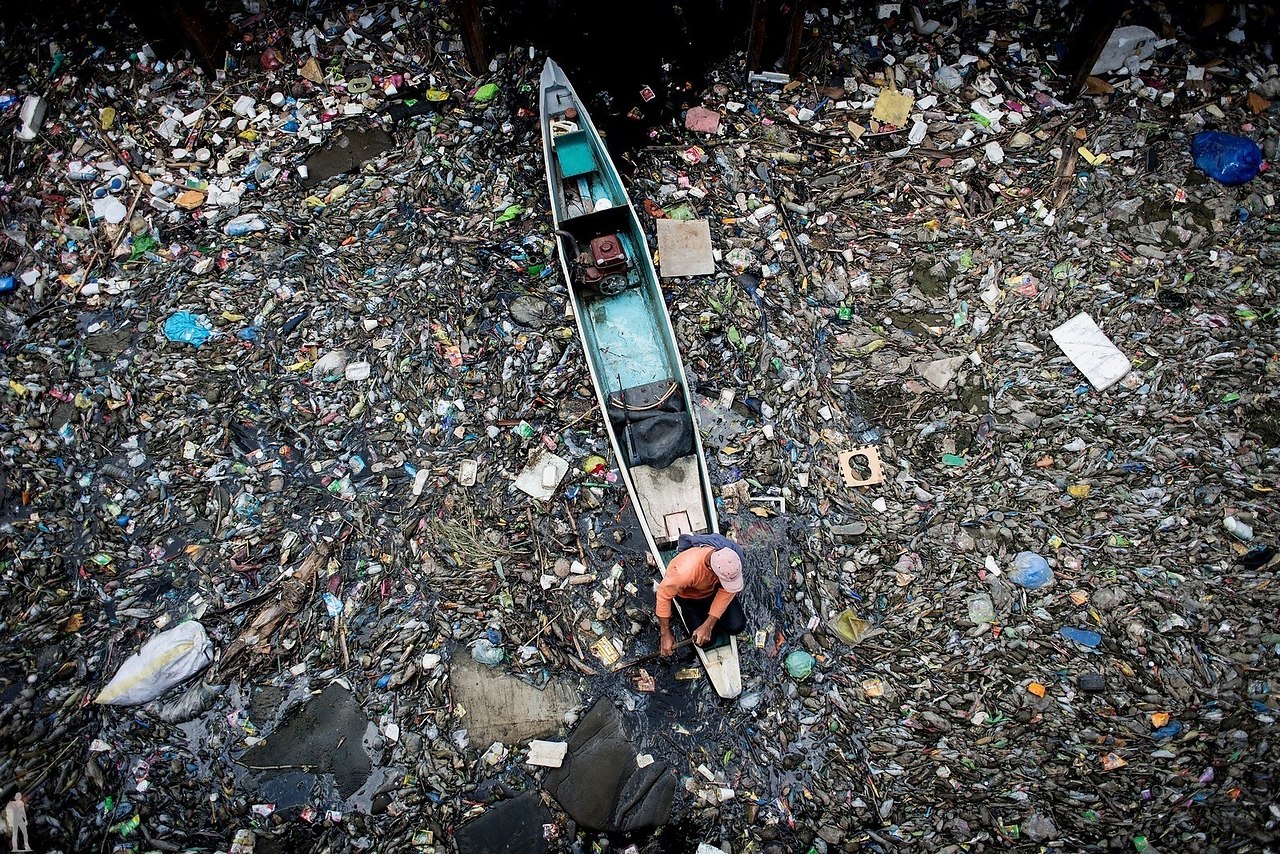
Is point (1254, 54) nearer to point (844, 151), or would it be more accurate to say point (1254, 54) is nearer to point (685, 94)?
point (844, 151)

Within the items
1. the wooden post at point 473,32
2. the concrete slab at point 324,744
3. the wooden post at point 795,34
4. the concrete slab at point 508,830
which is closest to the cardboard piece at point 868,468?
the concrete slab at point 508,830

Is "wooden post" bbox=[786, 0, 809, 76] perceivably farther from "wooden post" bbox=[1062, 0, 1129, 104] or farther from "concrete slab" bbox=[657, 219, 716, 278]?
"wooden post" bbox=[1062, 0, 1129, 104]

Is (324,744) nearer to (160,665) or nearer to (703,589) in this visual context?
(160,665)

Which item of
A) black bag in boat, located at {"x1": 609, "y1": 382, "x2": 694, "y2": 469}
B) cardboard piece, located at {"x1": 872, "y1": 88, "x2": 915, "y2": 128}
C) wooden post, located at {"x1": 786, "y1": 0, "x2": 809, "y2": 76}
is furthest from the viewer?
cardboard piece, located at {"x1": 872, "y1": 88, "x2": 915, "y2": 128}

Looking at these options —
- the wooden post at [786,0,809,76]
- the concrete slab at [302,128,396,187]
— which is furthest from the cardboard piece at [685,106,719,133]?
the concrete slab at [302,128,396,187]

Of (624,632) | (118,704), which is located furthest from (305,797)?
(624,632)

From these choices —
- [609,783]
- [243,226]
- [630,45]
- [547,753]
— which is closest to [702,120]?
[630,45]

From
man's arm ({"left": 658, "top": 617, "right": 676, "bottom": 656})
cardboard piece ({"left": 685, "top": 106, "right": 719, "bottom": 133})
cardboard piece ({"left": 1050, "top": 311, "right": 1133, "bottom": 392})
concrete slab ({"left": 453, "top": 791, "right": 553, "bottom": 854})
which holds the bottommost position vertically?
concrete slab ({"left": 453, "top": 791, "right": 553, "bottom": 854})
